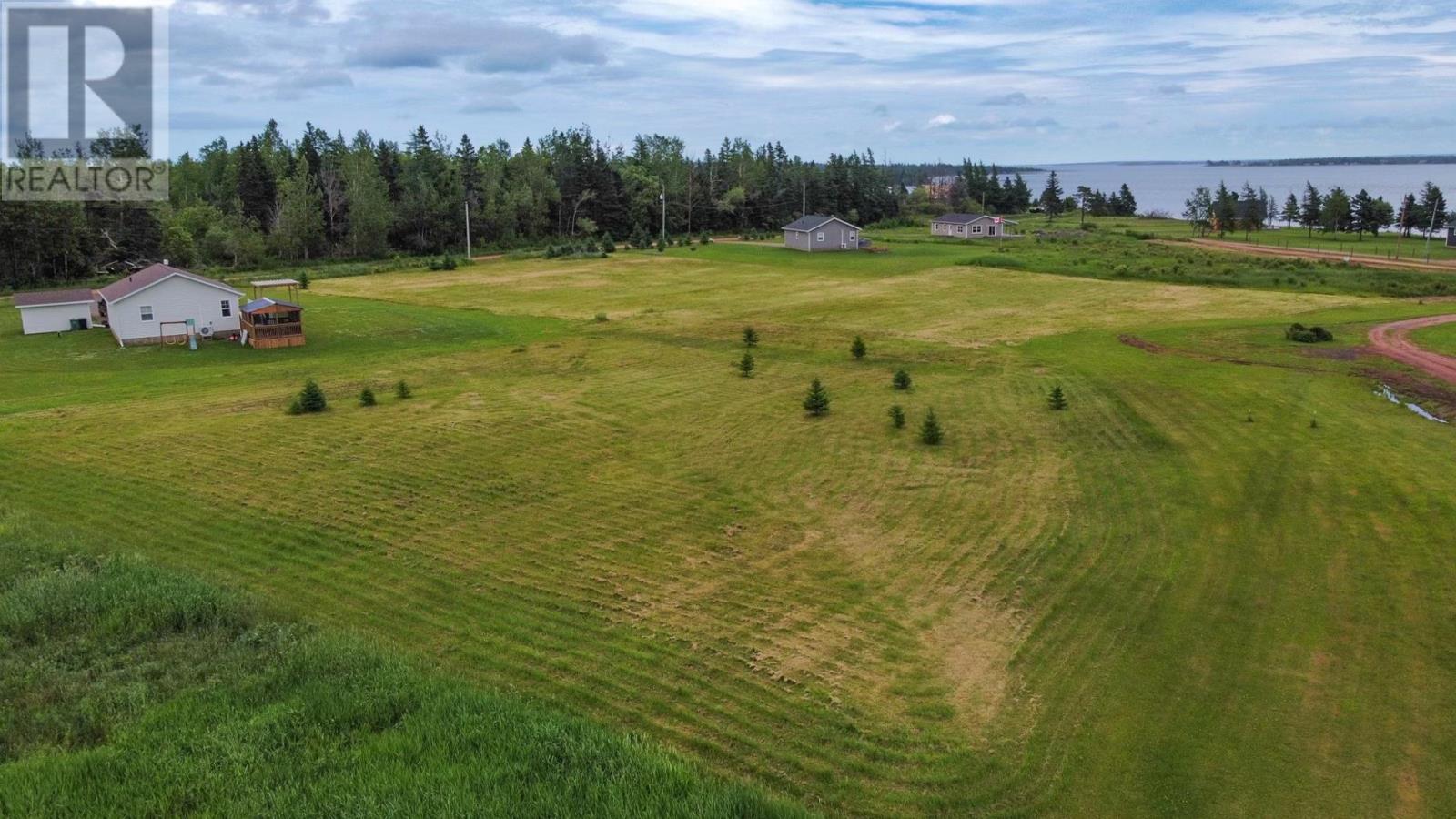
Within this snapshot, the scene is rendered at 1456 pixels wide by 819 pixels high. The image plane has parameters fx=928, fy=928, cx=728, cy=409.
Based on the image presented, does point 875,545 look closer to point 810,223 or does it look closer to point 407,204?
point 810,223

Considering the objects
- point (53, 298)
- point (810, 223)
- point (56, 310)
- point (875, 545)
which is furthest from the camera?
point (810, 223)

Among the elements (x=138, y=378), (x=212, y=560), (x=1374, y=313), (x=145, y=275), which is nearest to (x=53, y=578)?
(x=212, y=560)

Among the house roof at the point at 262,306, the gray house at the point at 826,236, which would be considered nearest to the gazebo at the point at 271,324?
the house roof at the point at 262,306

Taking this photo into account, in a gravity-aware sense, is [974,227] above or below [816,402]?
above

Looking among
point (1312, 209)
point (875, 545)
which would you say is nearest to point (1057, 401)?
point (875, 545)

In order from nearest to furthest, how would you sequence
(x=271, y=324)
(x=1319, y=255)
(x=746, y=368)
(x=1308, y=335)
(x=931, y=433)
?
(x=931, y=433) → (x=746, y=368) → (x=1308, y=335) → (x=271, y=324) → (x=1319, y=255)

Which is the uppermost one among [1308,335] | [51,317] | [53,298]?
[53,298]

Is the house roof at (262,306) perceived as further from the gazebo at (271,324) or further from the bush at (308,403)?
the bush at (308,403)
